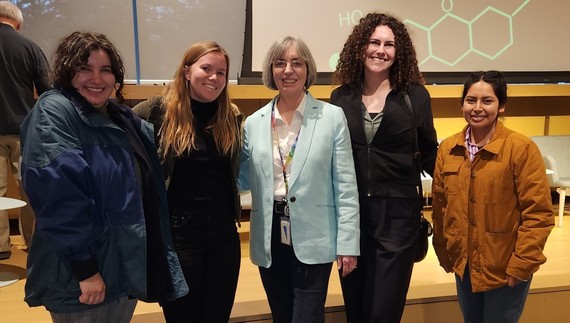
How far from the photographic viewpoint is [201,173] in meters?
1.88

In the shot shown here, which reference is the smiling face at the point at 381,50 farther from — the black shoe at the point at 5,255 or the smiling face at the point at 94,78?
the black shoe at the point at 5,255

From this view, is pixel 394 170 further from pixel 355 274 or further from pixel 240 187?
pixel 240 187

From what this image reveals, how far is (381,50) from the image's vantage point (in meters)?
2.08

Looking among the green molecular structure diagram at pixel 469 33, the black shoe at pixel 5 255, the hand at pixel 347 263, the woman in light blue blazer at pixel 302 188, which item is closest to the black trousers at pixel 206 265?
the woman in light blue blazer at pixel 302 188

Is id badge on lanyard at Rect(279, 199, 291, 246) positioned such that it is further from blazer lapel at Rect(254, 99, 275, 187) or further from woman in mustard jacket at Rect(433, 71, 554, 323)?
woman in mustard jacket at Rect(433, 71, 554, 323)

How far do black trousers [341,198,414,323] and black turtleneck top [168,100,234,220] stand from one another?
61cm

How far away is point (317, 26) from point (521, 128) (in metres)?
2.81

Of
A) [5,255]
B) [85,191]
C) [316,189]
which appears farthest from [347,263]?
[5,255]

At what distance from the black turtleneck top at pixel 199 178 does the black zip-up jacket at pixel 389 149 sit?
1.82 ft

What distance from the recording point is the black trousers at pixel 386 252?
2.07m

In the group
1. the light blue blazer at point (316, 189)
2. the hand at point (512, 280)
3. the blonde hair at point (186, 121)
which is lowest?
the hand at point (512, 280)

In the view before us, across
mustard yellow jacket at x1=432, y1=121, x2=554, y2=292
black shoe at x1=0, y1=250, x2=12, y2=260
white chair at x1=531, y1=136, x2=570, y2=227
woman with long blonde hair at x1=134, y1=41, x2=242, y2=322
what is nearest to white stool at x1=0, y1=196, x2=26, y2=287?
black shoe at x1=0, y1=250, x2=12, y2=260

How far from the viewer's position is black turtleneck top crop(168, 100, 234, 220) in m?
1.86

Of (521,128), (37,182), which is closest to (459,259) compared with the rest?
(37,182)
